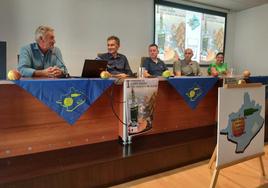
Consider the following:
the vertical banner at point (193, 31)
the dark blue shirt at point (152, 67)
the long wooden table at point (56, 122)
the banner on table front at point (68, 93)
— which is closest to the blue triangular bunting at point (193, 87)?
the long wooden table at point (56, 122)

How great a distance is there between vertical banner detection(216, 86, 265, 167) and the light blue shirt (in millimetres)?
1427

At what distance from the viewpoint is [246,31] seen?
17.4 ft

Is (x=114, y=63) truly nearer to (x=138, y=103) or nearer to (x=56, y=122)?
(x=138, y=103)

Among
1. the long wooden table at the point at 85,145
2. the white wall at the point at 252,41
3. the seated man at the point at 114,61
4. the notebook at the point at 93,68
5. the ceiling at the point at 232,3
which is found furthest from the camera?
the white wall at the point at 252,41

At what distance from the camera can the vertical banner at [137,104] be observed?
74.4 inches

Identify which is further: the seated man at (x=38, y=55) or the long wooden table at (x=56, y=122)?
the seated man at (x=38, y=55)

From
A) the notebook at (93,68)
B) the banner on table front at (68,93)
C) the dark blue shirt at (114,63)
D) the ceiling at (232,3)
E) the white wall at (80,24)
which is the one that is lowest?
the banner on table front at (68,93)

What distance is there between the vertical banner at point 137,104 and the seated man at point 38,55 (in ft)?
2.00

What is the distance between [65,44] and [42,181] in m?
2.70

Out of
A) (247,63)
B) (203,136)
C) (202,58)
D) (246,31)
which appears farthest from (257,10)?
(203,136)

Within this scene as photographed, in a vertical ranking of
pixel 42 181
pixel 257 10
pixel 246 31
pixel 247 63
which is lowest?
pixel 42 181

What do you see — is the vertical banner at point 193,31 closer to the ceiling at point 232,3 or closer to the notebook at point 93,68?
the ceiling at point 232,3

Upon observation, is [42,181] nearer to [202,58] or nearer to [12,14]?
[12,14]

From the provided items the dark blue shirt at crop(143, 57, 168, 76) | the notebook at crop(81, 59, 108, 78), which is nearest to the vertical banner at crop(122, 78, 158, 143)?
the notebook at crop(81, 59, 108, 78)
